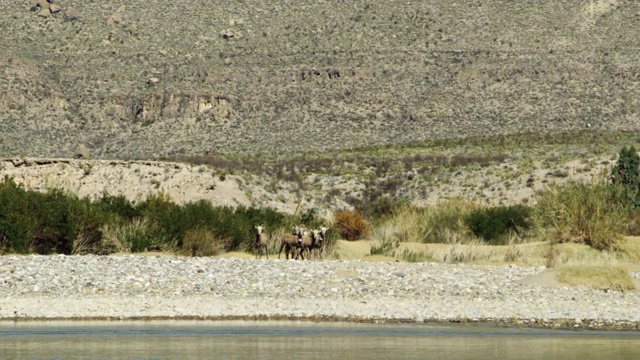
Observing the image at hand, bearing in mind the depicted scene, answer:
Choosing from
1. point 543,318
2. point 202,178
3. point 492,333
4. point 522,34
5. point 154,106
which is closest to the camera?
point 492,333

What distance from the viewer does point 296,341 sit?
18.5 meters

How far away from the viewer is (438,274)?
26.7m

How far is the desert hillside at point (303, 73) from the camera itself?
83.5 metres

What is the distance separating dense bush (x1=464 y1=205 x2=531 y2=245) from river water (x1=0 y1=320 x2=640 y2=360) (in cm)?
1638

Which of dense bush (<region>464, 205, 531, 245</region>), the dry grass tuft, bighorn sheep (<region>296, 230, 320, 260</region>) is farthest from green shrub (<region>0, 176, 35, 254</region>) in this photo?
dense bush (<region>464, 205, 531, 245</region>)

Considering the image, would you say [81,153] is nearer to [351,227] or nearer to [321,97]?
[321,97]

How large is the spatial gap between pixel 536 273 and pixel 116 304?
1007cm

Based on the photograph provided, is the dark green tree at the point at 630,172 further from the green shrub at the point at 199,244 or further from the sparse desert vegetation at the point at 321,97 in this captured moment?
the green shrub at the point at 199,244

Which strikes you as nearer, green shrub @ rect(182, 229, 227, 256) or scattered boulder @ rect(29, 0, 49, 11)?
green shrub @ rect(182, 229, 227, 256)

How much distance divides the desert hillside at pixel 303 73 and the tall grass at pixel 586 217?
149 feet

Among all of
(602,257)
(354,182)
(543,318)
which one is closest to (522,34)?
(354,182)

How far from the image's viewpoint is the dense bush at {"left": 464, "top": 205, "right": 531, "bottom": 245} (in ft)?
121

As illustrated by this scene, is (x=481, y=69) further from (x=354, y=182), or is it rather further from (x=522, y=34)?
(x=354, y=182)

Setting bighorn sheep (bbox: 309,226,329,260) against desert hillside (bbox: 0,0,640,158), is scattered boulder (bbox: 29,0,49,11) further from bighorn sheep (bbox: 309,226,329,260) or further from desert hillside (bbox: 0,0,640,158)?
bighorn sheep (bbox: 309,226,329,260)
